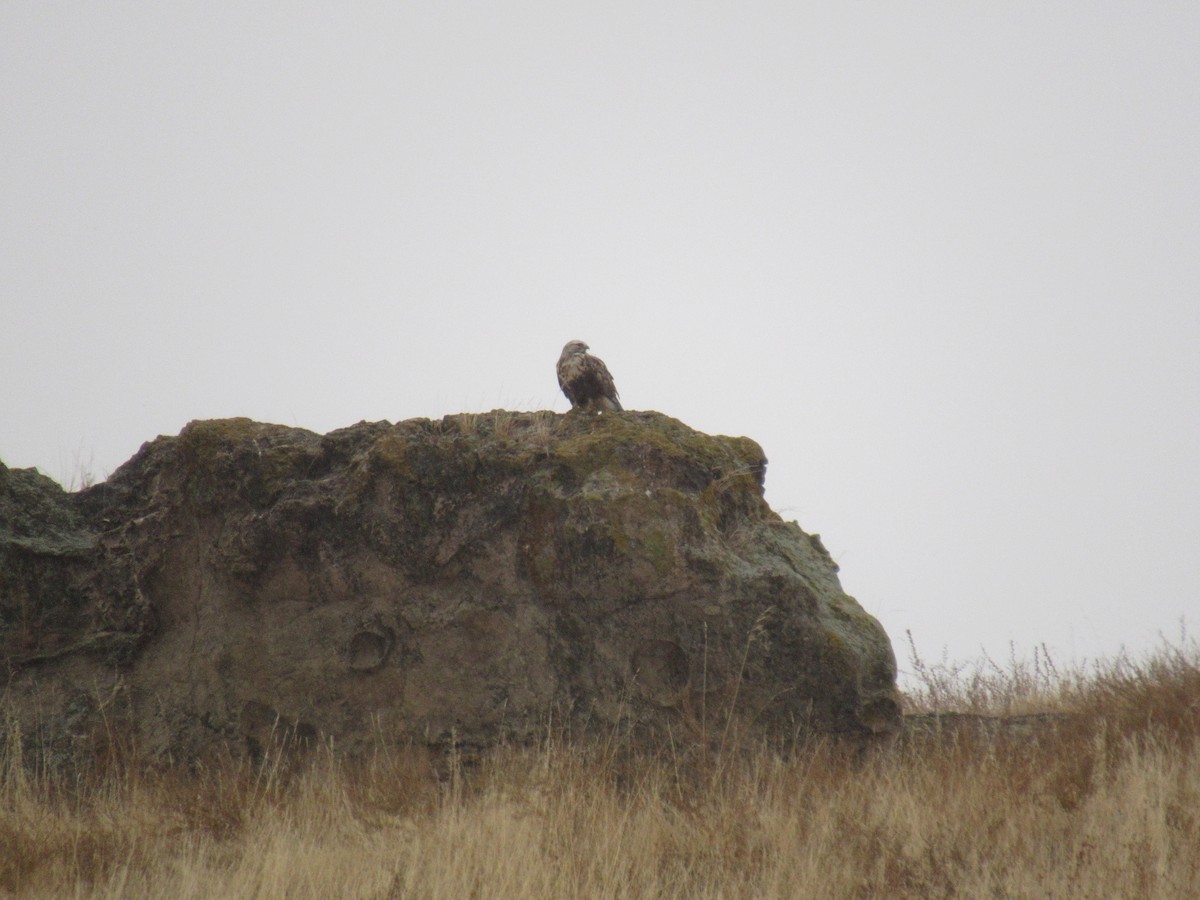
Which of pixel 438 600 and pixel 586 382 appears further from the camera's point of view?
pixel 586 382

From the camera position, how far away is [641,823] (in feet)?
15.3

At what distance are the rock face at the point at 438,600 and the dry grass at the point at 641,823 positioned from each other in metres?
0.27

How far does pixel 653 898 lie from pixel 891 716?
6.89 feet

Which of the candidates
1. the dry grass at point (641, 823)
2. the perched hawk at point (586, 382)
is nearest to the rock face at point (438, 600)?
the dry grass at point (641, 823)

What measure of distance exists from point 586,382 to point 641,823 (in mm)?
3358

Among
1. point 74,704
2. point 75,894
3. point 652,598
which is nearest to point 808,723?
point 652,598

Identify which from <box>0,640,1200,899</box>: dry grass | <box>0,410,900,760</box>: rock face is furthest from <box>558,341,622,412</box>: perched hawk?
<box>0,640,1200,899</box>: dry grass

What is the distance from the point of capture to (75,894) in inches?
161

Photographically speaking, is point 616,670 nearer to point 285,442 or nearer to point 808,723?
point 808,723

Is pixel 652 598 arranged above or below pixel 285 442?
below

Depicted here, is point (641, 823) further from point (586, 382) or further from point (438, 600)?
point (586, 382)

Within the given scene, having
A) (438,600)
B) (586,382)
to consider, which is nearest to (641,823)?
(438,600)

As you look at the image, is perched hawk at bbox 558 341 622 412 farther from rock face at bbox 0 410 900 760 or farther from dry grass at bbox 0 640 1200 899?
dry grass at bbox 0 640 1200 899

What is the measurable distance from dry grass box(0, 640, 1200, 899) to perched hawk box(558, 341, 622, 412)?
2700mm
